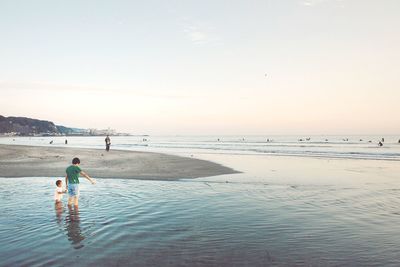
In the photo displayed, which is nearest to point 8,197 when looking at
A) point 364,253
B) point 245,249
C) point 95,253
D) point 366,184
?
point 95,253

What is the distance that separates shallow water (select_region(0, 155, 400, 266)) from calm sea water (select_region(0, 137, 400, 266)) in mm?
22

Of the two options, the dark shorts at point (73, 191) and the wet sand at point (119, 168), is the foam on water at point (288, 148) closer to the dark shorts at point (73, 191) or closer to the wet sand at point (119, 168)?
the wet sand at point (119, 168)

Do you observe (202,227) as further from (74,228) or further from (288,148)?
(288,148)

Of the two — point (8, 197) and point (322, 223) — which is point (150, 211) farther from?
point (8, 197)

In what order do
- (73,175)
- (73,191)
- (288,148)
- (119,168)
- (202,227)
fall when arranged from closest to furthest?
(202,227), (73,191), (73,175), (119,168), (288,148)

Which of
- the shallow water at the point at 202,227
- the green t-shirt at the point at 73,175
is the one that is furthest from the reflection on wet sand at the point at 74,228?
the green t-shirt at the point at 73,175

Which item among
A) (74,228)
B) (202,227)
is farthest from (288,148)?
(74,228)

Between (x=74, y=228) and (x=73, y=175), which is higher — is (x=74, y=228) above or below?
below

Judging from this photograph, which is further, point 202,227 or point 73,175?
point 73,175

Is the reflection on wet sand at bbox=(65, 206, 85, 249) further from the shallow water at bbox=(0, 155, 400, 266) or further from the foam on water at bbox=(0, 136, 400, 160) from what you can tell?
the foam on water at bbox=(0, 136, 400, 160)

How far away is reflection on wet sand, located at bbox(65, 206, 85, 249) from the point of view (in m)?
7.65

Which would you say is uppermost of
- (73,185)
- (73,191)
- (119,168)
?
(73,185)

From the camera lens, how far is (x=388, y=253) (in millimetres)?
7113

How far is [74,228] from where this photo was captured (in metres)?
8.86
